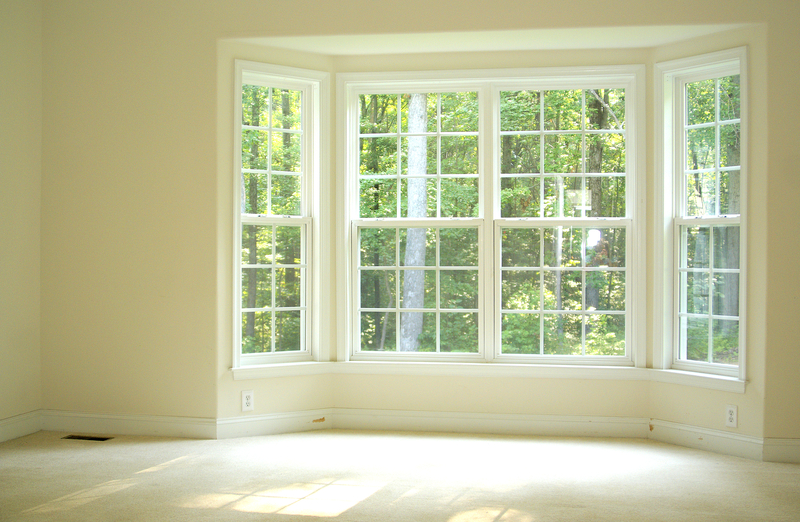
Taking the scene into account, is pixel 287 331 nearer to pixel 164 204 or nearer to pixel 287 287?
pixel 287 287

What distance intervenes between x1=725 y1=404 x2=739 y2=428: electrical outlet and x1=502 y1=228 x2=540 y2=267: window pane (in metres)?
1.53

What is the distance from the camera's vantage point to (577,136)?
456cm

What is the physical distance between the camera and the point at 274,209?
4.60 metres

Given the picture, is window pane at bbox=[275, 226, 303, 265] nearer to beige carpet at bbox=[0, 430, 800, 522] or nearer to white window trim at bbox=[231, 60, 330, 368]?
white window trim at bbox=[231, 60, 330, 368]

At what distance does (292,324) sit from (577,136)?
2.50 metres

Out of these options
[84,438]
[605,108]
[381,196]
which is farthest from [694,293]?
[84,438]

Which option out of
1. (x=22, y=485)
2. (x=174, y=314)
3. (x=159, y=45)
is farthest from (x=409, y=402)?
(x=159, y=45)

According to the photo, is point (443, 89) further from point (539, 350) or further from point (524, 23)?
point (539, 350)

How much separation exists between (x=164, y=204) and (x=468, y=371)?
7.99 ft

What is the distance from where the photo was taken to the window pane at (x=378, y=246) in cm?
469

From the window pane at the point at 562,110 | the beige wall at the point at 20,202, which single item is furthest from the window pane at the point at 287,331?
the window pane at the point at 562,110

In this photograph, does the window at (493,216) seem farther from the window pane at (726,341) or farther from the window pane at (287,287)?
the window pane at (726,341)

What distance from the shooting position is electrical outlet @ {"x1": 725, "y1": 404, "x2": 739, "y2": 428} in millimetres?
3979

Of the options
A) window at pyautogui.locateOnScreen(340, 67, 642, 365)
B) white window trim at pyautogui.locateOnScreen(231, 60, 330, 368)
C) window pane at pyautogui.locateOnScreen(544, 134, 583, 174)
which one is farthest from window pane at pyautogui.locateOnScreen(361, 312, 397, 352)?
window pane at pyautogui.locateOnScreen(544, 134, 583, 174)
